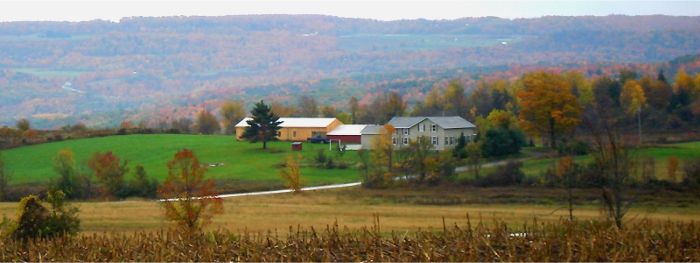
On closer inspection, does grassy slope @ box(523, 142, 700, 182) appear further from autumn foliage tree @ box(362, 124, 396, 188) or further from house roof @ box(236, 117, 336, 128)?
house roof @ box(236, 117, 336, 128)

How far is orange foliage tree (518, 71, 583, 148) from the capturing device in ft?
199

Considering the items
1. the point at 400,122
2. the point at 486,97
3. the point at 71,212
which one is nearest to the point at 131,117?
the point at 486,97

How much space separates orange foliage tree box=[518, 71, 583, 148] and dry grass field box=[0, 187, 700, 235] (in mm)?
22418

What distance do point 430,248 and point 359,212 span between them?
68.7 feet

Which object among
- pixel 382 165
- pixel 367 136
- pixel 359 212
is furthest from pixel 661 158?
pixel 367 136

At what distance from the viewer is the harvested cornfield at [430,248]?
1062 centimetres

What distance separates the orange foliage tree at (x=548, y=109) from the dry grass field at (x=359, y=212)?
22.4m

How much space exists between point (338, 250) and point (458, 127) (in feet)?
191

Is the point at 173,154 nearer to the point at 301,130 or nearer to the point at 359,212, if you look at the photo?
the point at 301,130

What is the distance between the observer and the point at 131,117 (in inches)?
6914

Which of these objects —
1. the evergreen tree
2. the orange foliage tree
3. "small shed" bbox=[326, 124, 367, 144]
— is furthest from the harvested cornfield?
"small shed" bbox=[326, 124, 367, 144]

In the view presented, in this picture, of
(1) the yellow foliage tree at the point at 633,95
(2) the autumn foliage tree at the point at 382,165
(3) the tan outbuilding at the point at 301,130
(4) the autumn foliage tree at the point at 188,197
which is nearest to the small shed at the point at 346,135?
(3) the tan outbuilding at the point at 301,130

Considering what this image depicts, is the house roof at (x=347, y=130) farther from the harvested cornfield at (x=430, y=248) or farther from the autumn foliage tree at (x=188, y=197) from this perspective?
the harvested cornfield at (x=430, y=248)

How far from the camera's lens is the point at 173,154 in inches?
2699
